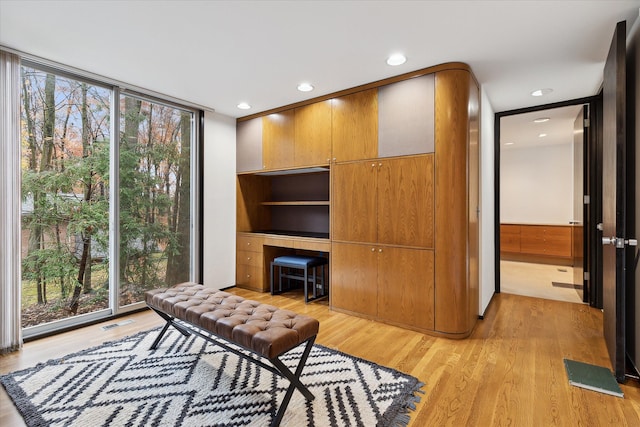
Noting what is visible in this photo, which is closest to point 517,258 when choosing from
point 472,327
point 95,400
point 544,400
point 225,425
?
point 472,327

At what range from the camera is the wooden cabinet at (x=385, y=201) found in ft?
9.34

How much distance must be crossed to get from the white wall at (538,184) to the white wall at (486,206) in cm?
336

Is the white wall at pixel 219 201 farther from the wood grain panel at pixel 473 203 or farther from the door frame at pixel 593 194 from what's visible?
the door frame at pixel 593 194

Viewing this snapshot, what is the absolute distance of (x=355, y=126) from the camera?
328 cm

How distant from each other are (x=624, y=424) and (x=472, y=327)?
1.30m

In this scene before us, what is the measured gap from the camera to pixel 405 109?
9.66 ft

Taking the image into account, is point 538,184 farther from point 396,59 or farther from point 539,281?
point 396,59

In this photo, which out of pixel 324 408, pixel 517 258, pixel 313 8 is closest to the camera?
pixel 324 408

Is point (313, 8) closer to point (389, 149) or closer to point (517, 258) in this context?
point (389, 149)

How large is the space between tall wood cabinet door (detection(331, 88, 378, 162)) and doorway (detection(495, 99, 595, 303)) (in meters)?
1.99

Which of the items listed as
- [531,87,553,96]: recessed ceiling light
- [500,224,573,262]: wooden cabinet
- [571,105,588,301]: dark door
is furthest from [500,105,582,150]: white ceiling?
[500,224,573,262]: wooden cabinet

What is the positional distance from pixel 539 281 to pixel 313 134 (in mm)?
4125

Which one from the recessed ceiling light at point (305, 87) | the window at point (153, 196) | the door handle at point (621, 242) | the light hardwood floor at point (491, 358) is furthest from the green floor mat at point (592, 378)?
the window at point (153, 196)

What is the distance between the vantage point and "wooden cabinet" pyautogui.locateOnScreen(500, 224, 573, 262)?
19.4 ft
